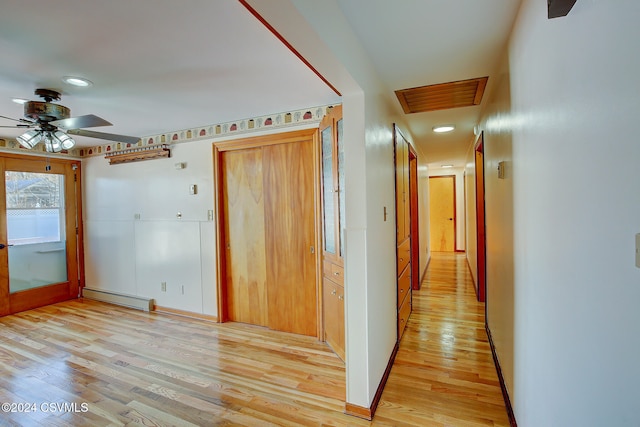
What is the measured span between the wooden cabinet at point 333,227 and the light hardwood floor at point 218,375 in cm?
27

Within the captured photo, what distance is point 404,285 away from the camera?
10.5 ft

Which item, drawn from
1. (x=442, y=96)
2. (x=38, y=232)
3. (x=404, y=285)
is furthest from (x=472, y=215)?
(x=38, y=232)

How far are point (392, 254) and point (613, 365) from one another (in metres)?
1.95

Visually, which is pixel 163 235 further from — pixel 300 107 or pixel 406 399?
pixel 406 399

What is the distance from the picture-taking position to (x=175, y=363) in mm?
2625

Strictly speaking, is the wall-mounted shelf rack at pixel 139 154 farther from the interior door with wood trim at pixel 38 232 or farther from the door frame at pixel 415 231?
the door frame at pixel 415 231

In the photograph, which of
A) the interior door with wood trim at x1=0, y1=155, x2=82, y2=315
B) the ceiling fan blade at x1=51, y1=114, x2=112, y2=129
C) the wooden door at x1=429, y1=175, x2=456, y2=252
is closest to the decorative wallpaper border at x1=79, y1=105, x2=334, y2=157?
the interior door with wood trim at x1=0, y1=155, x2=82, y2=315

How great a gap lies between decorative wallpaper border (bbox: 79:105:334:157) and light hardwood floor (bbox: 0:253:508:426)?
7.20ft

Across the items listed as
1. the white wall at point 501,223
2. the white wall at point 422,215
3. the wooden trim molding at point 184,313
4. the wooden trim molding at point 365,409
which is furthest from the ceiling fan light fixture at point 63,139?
the white wall at point 422,215

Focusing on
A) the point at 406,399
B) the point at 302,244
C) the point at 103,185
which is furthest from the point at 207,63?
the point at 103,185

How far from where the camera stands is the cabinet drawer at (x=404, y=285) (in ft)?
9.60

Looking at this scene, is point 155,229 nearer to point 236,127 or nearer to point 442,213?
point 236,127

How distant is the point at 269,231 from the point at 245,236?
1.20 feet

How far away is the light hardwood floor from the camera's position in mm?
1938
